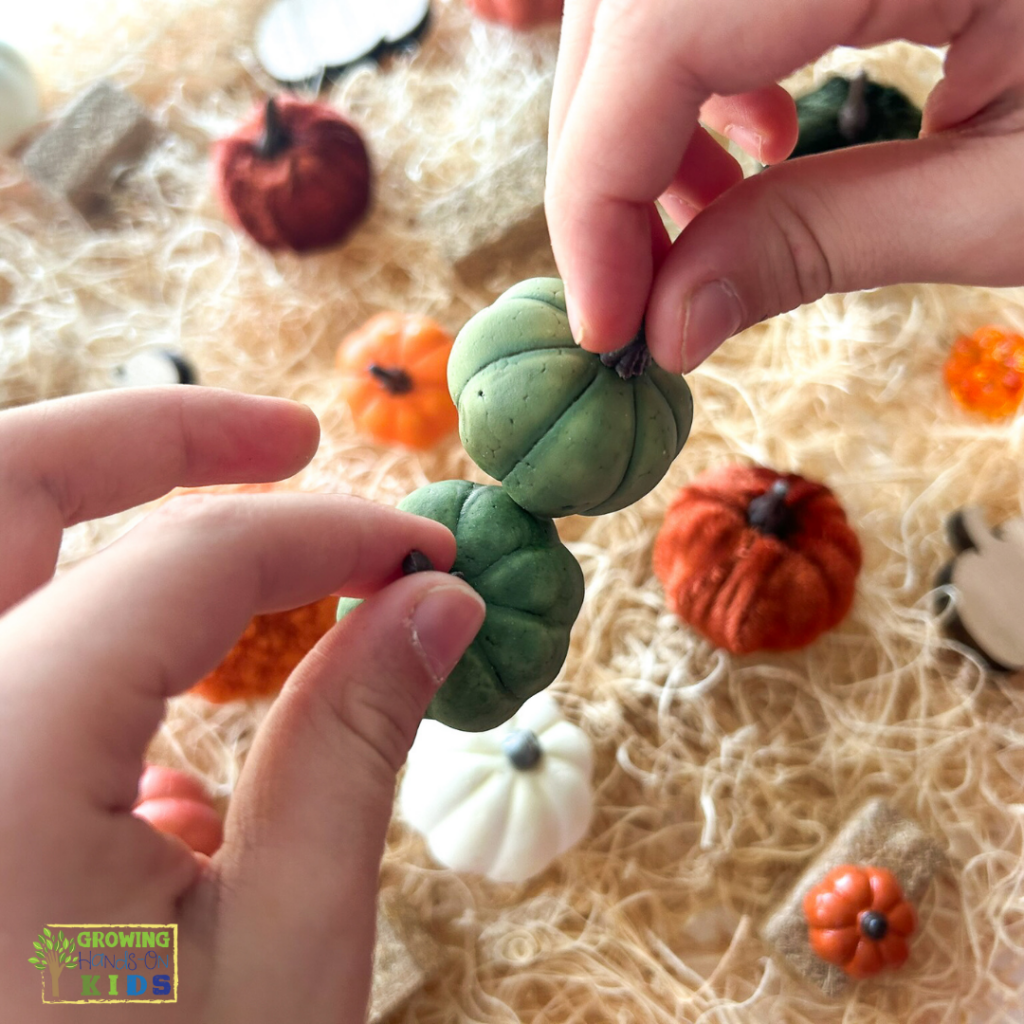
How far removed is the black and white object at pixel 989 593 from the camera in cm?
159

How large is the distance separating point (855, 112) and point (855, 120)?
0.02 meters

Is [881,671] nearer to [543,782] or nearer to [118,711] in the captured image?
[543,782]

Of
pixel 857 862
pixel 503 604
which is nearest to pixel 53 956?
pixel 503 604

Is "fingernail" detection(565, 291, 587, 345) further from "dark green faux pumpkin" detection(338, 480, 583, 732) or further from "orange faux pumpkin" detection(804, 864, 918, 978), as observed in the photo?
"orange faux pumpkin" detection(804, 864, 918, 978)

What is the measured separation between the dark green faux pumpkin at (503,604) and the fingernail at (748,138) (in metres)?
0.69

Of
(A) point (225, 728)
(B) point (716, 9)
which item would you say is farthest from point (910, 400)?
(A) point (225, 728)

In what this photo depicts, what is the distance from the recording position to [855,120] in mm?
1751

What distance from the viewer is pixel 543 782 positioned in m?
1.51

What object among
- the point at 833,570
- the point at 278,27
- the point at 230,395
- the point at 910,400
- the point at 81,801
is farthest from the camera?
the point at 278,27

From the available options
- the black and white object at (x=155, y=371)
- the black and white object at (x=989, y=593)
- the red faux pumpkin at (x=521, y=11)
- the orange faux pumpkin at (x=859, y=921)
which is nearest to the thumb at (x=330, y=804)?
the orange faux pumpkin at (x=859, y=921)

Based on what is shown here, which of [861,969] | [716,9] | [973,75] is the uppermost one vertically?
[716,9]

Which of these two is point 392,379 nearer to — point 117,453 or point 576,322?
point 117,453

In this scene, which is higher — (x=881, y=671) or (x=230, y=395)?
(x=230, y=395)

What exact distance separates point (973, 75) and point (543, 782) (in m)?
1.23
